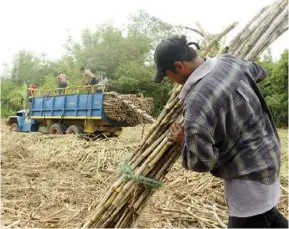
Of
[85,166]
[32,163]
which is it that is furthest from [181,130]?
[32,163]

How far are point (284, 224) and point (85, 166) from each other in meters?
4.54

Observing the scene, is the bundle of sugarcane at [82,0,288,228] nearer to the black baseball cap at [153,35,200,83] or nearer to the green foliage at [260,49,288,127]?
the black baseball cap at [153,35,200,83]

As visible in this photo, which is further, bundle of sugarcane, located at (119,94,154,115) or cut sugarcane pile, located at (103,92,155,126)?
bundle of sugarcane, located at (119,94,154,115)

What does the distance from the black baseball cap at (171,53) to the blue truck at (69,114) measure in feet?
24.4

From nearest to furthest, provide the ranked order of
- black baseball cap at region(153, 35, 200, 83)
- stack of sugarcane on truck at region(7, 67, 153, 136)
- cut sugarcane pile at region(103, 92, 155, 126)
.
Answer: black baseball cap at region(153, 35, 200, 83) → cut sugarcane pile at region(103, 92, 155, 126) → stack of sugarcane on truck at region(7, 67, 153, 136)

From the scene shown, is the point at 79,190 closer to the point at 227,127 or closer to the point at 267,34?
the point at 267,34

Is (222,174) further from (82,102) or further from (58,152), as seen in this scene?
(82,102)

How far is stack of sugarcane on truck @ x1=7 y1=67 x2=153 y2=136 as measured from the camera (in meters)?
9.43

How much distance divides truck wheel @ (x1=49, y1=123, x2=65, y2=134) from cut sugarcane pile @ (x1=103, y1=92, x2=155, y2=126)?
6.97ft

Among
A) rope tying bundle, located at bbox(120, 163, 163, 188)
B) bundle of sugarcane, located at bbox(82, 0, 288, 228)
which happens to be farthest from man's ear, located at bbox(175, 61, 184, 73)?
rope tying bundle, located at bbox(120, 163, 163, 188)

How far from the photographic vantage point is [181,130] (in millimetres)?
2080

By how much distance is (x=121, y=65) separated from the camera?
74.9ft

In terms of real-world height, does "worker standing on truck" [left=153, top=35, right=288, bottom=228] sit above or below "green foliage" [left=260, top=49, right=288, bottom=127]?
above

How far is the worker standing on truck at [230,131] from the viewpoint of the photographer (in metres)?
1.78
